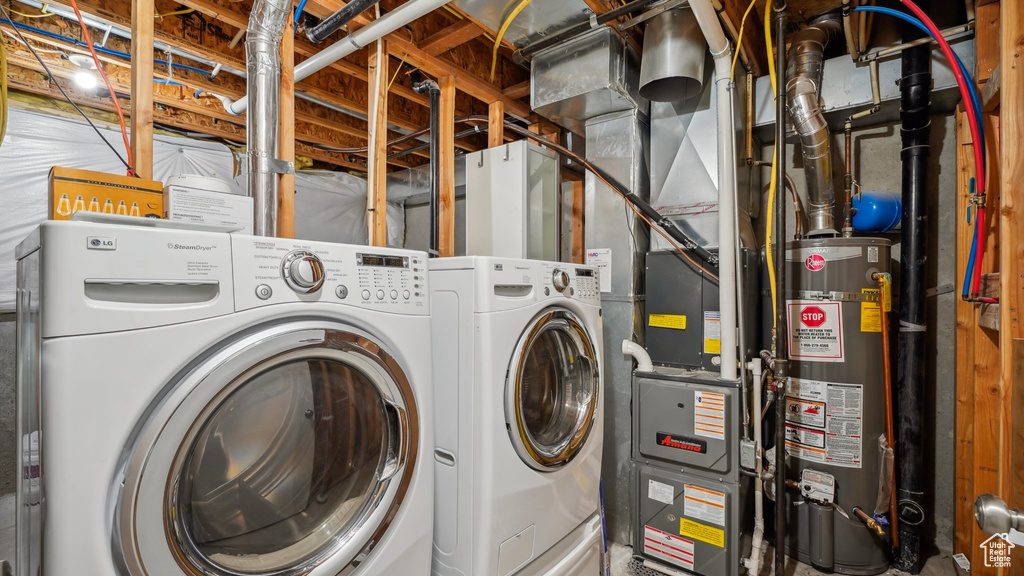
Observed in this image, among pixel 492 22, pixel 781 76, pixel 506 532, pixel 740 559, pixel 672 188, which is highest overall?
pixel 492 22

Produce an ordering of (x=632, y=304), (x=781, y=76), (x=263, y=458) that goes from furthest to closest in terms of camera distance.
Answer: (x=632, y=304), (x=781, y=76), (x=263, y=458)

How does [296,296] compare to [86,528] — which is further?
[296,296]

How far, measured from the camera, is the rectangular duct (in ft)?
7.16

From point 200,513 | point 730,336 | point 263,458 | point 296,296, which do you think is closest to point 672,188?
point 730,336

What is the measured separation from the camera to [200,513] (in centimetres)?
87

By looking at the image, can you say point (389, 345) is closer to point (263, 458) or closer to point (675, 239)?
point (263, 458)

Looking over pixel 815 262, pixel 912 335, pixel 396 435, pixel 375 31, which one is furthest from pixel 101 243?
pixel 912 335

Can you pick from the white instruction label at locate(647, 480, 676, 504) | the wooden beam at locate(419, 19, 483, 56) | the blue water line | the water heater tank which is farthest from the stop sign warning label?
the wooden beam at locate(419, 19, 483, 56)

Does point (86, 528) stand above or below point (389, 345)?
below

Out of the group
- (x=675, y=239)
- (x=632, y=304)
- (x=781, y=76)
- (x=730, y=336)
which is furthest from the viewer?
(x=632, y=304)

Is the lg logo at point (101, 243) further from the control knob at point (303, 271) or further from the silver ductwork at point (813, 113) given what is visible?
the silver ductwork at point (813, 113)

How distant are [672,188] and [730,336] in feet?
2.78

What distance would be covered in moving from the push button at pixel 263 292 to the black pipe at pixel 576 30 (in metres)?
1.73

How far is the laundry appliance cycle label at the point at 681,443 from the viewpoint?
1829 millimetres
